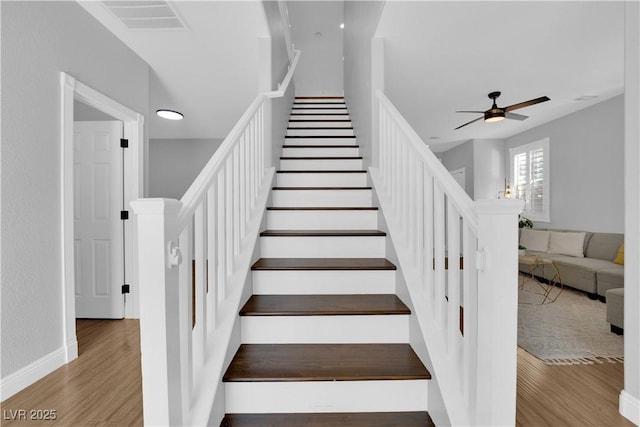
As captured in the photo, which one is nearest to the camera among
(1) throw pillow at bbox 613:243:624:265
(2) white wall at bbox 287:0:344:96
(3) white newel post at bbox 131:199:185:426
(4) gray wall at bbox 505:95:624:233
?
(3) white newel post at bbox 131:199:185:426

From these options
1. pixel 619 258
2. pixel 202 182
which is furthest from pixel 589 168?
pixel 202 182

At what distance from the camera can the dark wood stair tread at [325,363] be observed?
1.37m

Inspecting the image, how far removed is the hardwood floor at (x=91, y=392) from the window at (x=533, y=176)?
20.2ft

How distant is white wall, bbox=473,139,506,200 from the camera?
7.16m

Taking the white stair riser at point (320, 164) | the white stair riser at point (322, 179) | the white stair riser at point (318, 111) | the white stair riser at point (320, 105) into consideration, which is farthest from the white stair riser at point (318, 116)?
the white stair riser at point (322, 179)

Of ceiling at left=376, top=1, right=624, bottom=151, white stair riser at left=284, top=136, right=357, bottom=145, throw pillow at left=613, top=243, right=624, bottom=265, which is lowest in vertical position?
throw pillow at left=613, top=243, right=624, bottom=265

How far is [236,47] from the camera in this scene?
2.91 metres

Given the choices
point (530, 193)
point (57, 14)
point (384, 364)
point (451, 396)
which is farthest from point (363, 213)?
point (530, 193)

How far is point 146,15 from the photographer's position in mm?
2447

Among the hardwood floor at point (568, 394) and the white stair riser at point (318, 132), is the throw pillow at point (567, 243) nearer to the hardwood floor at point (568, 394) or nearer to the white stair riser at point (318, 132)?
the hardwood floor at point (568, 394)

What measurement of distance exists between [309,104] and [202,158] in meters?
2.21

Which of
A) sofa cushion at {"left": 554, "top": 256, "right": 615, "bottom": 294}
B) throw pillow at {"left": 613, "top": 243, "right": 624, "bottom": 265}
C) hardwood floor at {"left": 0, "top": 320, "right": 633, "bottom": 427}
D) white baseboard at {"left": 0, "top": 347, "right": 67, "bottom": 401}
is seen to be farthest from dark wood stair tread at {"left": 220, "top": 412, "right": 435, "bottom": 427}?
throw pillow at {"left": 613, "top": 243, "right": 624, "bottom": 265}

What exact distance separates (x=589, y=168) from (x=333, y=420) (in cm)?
567

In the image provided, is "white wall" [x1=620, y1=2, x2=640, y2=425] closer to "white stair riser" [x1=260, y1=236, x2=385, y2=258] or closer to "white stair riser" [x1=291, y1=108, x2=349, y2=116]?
"white stair riser" [x1=260, y1=236, x2=385, y2=258]
